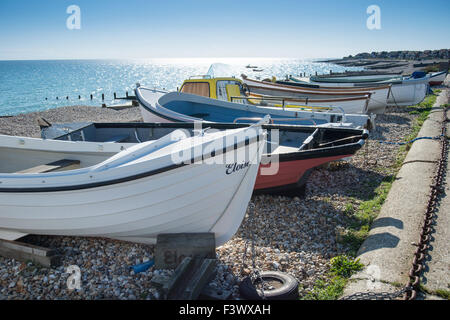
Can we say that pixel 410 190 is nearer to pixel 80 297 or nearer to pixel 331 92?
pixel 80 297

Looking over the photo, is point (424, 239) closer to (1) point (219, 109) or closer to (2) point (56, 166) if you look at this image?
(2) point (56, 166)

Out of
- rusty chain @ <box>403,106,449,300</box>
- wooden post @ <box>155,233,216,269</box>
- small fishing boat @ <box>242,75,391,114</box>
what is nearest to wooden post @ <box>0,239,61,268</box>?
wooden post @ <box>155,233,216,269</box>

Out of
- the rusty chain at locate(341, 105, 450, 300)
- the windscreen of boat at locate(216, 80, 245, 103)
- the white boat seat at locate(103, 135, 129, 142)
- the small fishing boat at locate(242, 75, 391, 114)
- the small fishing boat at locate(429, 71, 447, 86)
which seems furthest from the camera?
the small fishing boat at locate(429, 71, 447, 86)

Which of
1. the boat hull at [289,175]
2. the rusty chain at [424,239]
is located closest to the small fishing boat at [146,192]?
the boat hull at [289,175]

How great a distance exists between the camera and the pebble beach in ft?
12.3

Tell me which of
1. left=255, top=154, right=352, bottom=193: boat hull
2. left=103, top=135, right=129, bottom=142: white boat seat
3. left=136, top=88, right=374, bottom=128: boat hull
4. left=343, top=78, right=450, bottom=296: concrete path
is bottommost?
left=343, top=78, right=450, bottom=296: concrete path

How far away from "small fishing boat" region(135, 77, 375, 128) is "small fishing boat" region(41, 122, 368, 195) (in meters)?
0.91

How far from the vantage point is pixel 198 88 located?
42.9ft

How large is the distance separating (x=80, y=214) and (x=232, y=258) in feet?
6.90

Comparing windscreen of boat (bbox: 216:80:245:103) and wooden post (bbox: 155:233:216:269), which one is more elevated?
windscreen of boat (bbox: 216:80:245:103)

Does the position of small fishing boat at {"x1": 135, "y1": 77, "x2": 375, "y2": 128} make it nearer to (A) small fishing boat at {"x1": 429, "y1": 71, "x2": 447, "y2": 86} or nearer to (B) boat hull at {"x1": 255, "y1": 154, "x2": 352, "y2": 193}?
(B) boat hull at {"x1": 255, "y1": 154, "x2": 352, "y2": 193}

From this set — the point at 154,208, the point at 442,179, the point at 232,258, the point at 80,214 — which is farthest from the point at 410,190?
the point at 80,214

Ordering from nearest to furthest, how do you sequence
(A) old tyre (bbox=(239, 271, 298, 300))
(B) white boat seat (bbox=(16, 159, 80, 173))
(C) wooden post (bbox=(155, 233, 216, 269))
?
1. (A) old tyre (bbox=(239, 271, 298, 300))
2. (C) wooden post (bbox=(155, 233, 216, 269))
3. (B) white boat seat (bbox=(16, 159, 80, 173))

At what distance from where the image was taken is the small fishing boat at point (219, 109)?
936cm
